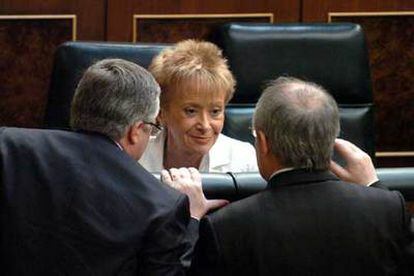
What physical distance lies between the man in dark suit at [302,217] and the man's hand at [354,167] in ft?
0.40

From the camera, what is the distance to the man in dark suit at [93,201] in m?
1.55

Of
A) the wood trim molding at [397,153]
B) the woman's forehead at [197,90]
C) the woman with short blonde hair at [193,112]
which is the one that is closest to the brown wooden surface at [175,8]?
the wood trim molding at [397,153]

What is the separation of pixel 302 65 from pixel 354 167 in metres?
1.27

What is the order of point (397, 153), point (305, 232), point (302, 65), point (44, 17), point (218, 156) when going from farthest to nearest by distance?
point (397, 153) → point (44, 17) → point (302, 65) → point (218, 156) → point (305, 232)

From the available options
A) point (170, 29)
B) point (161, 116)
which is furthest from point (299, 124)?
point (170, 29)

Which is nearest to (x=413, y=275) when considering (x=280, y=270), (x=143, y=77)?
(x=280, y=270)

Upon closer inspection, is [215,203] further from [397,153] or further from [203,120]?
[397,153]

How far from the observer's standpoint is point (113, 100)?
5.26 ft

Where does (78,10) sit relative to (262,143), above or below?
above

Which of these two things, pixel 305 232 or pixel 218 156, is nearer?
pixel 305 232

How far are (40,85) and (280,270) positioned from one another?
8.26 ft

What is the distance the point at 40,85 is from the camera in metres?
3.82

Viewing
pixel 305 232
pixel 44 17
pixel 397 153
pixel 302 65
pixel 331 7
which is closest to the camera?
pixel 305 232

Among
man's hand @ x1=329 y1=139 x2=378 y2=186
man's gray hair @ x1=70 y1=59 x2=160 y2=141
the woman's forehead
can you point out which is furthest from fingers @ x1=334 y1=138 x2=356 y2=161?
the woman's forehead
